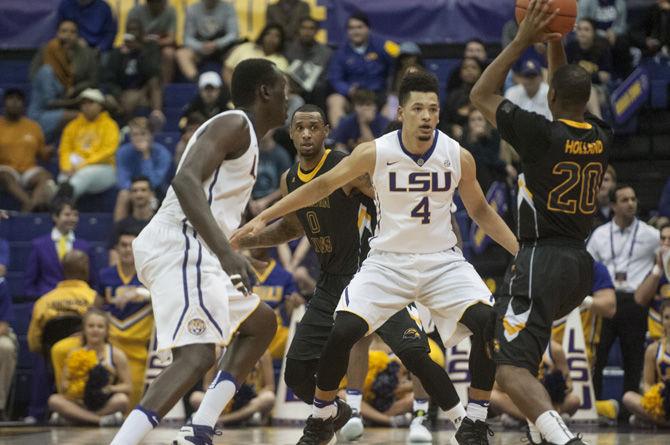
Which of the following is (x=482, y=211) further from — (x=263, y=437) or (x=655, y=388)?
(x=655, y=388)

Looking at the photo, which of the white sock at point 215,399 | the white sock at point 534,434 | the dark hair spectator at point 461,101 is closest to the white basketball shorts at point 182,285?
the white sock at point 215,399

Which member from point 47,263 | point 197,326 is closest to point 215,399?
point 197,326

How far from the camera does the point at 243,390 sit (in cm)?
1120

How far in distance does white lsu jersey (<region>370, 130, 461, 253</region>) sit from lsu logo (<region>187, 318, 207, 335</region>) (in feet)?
5.45

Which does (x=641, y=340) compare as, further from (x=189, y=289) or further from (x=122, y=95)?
(x=122, y=95)

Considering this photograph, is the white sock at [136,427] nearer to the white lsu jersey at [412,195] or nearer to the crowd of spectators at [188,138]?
the white lsu jersey at [412,195]

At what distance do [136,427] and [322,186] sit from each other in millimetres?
1998

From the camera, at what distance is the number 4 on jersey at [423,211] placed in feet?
24.4

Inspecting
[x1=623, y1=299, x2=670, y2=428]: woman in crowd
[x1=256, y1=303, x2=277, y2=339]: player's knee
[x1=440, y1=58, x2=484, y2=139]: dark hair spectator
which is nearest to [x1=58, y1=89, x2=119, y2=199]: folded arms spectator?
[x1=440, y1=58, x2=484, y2=139]: dark hair spectator

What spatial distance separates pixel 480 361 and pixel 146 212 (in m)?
6.43

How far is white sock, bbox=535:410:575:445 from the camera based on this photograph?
242 inches

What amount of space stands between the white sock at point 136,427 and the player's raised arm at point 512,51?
2.39 metres

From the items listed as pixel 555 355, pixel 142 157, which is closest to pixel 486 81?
pixel 555 355

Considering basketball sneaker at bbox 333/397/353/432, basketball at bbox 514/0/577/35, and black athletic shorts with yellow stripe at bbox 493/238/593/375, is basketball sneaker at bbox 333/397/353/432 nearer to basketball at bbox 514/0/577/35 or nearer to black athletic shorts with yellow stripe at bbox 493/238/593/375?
black athletic shorts with yellow stripe at bbox 493/238/593/375
